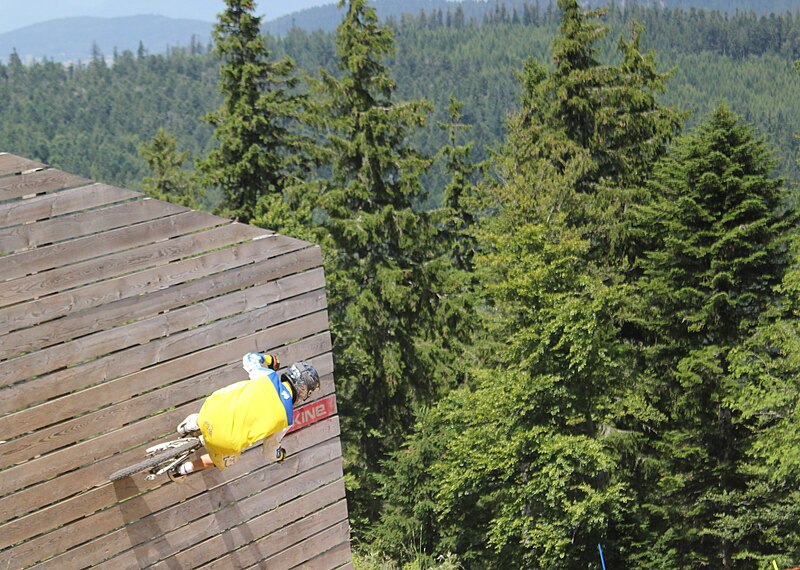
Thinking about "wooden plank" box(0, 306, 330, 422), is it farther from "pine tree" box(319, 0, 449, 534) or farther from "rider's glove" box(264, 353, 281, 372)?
"pine tree" box(319, 0, 449, 534)

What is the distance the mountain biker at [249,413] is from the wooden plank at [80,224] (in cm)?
113

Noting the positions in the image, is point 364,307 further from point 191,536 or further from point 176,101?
point 176,101

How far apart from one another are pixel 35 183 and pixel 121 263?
0.70 m

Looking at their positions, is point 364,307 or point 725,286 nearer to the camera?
point 725,286

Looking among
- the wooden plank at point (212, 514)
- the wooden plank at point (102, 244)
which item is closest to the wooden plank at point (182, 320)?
the wooden plank at point (102, 244)

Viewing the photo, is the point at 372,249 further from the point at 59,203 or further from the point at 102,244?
the point at 59,203

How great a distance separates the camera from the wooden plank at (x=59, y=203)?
5.20 m

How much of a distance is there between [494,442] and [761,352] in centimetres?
490

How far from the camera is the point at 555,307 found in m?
15.1

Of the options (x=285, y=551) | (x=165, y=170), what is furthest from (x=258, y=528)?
(x=165, y=170)

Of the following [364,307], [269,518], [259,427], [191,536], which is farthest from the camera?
[364,307]

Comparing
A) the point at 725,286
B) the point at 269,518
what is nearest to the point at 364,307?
the point at 725,286

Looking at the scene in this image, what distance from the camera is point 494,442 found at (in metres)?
15.9

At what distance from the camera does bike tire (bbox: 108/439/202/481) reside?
5422mm
